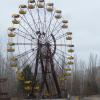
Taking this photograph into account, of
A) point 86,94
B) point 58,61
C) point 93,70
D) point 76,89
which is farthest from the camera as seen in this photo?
point 93,70

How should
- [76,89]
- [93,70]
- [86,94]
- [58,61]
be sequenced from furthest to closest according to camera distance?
[93,70]
[76,89]
[86,94]
[58,61]

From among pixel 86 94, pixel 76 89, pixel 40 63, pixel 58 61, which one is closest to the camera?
pixel 40 63

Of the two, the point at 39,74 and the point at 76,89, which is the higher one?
the point at 39,74

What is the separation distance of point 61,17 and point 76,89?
118 ft

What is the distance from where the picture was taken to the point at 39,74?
42281 mm

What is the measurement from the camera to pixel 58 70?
143 feet

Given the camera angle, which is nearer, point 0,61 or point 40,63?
point 40,63

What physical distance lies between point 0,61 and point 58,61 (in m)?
37.3

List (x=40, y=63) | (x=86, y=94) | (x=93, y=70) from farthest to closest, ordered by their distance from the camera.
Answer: (x=93, y=70) → (x=86, y=94) → (x=40, y=63)

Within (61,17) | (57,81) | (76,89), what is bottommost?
(76,89)

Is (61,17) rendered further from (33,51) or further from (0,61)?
(0,61)

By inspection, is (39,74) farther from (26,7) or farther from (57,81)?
(26,7)

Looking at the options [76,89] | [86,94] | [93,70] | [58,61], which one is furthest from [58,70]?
[93,70]

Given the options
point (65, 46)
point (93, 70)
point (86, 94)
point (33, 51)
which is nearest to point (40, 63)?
point (33, 51)
